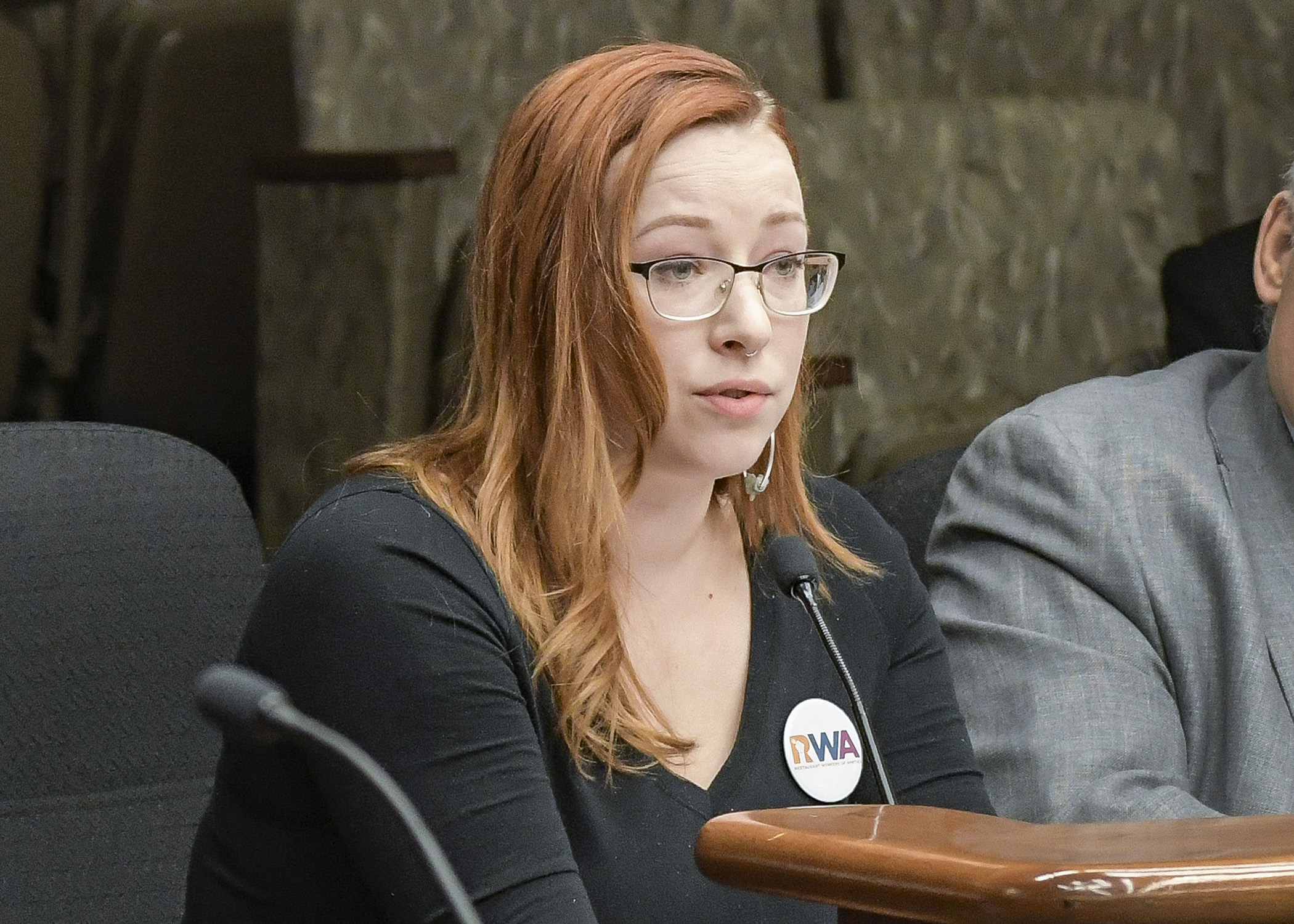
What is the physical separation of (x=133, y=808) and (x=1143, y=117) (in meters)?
2.03

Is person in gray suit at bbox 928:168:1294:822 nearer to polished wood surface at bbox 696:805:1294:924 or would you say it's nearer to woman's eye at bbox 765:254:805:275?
woman's eye at bbox 765:254:805:275

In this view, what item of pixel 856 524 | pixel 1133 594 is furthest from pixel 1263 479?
pixel 856 524

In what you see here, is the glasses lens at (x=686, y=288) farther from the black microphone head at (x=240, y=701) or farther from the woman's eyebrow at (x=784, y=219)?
the black microphone head at (x=240, y=701)

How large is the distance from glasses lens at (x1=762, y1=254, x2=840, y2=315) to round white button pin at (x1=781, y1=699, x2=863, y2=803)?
0.26 meters

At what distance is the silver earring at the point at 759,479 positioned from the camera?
3.92 ft

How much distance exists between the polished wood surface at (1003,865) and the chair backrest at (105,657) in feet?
1.97

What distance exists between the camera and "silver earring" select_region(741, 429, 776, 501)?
47.0 inches

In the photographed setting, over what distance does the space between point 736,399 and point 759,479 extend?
141mm

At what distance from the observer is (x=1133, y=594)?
4.00 feet

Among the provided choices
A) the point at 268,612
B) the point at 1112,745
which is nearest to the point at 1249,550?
the point at 1112,745

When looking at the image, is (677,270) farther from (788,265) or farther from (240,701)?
(240,701)

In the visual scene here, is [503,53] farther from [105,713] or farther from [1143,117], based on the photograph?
[105,713]

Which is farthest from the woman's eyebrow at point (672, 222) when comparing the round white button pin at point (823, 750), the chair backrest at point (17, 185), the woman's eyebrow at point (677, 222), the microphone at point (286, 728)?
the chair backrest at point (17, 185)

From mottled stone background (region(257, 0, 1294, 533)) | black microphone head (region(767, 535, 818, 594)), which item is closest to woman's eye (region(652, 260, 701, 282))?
black microphone head (region(767, 535, 818, 594))
